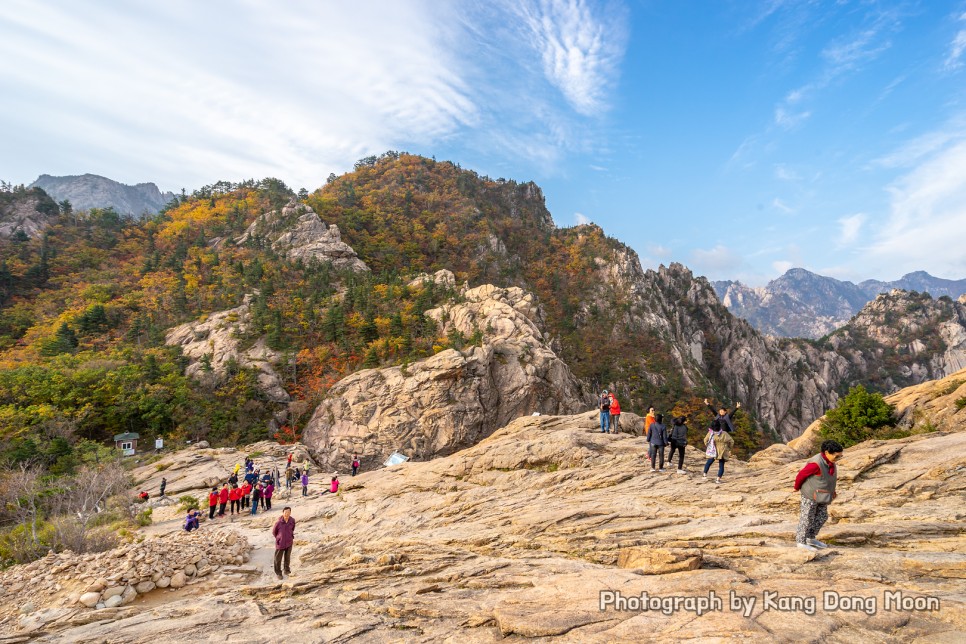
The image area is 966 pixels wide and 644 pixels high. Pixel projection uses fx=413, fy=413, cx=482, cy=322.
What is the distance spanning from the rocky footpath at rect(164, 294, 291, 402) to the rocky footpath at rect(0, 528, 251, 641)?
32.4 metres

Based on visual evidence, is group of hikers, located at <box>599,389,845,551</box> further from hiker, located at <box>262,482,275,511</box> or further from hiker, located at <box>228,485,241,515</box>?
hiker, located at <box>228,485,241,515</box>

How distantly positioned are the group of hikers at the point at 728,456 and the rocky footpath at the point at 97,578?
13.6 metres

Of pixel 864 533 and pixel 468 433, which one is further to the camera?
pixel 468 433

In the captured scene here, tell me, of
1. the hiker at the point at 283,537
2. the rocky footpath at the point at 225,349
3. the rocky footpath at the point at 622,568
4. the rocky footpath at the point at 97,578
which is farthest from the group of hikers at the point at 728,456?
the rocky footpath at the point at 225,349

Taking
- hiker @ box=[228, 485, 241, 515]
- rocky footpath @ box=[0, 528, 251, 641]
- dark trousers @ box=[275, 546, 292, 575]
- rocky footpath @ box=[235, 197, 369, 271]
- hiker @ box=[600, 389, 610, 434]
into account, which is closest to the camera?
rocky footpath @ box=[0, 528, 251, 641]

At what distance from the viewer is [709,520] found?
9391mm

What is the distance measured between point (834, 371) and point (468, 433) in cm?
11913

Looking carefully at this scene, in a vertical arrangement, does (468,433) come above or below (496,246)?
below

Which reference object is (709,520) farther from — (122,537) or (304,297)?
(304,297)

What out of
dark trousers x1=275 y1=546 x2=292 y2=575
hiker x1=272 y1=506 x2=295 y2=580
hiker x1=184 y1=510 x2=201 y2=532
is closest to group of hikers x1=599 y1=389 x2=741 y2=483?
hiker x1=272 y1=506 x2=295 y2=580

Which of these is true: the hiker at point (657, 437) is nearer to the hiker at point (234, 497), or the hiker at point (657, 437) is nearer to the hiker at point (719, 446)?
the hiker at point (719, 446)

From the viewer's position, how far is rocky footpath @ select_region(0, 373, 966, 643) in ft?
17.1

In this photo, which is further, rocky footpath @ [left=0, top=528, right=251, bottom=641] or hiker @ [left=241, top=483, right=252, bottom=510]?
hiker @ [left=241, top=483, right=252, bottom=510]

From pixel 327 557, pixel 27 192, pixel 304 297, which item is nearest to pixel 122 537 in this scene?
pixel 327 557
